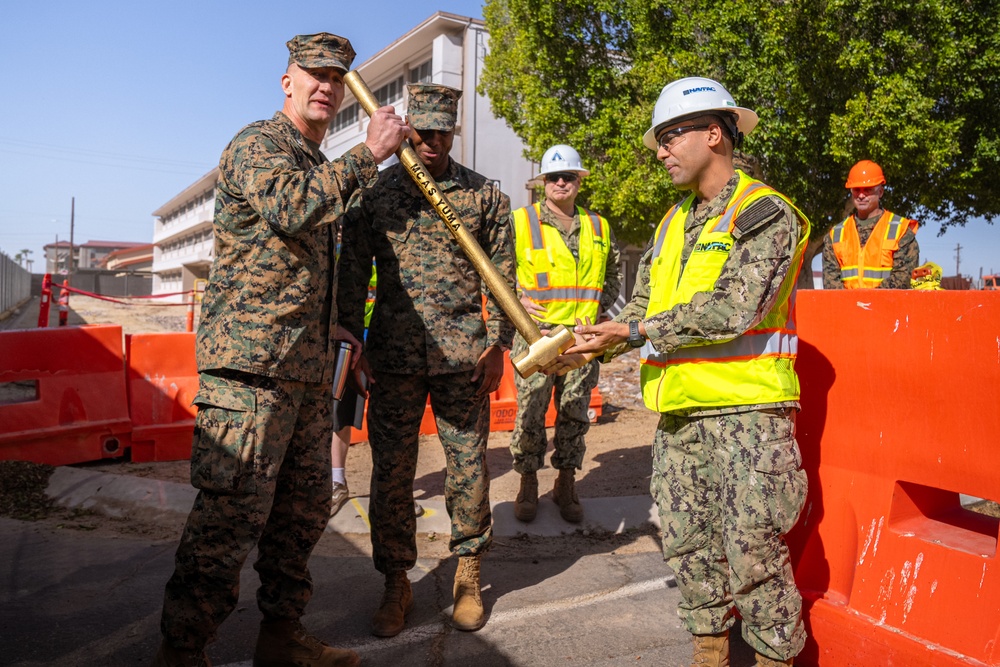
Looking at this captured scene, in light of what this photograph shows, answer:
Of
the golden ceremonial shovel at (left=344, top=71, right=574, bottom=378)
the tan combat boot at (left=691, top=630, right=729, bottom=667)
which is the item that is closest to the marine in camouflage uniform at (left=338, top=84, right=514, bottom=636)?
the golden ceremonial shovel at (left=344, top=71, right=574, bottom=378)

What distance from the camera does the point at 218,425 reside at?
9.06ft

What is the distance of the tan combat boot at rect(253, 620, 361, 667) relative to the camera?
306cm

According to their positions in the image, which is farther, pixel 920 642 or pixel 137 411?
pixel 137 411

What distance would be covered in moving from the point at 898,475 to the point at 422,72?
29.2 m

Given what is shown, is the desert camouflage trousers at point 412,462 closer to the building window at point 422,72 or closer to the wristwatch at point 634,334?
the wristwatch at point 634,334

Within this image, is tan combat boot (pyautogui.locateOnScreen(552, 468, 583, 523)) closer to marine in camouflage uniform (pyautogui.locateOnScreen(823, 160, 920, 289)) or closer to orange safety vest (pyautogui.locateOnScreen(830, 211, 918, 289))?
orange safety vest (pyautogui.locateOnScreen(830, 211, 918, 289))

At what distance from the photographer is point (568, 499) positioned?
5285 millimetres

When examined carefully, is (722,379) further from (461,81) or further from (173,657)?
(461,81)

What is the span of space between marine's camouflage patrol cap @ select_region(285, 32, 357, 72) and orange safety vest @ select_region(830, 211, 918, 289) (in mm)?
5088

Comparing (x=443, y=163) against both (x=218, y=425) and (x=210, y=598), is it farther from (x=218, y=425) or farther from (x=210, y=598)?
(x=210, y=598)

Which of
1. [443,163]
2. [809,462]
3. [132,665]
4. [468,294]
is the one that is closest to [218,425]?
[132,665]

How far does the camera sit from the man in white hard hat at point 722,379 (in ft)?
9.12

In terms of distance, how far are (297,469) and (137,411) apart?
3745 mm

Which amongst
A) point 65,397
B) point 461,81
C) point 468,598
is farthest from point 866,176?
point 461,81
